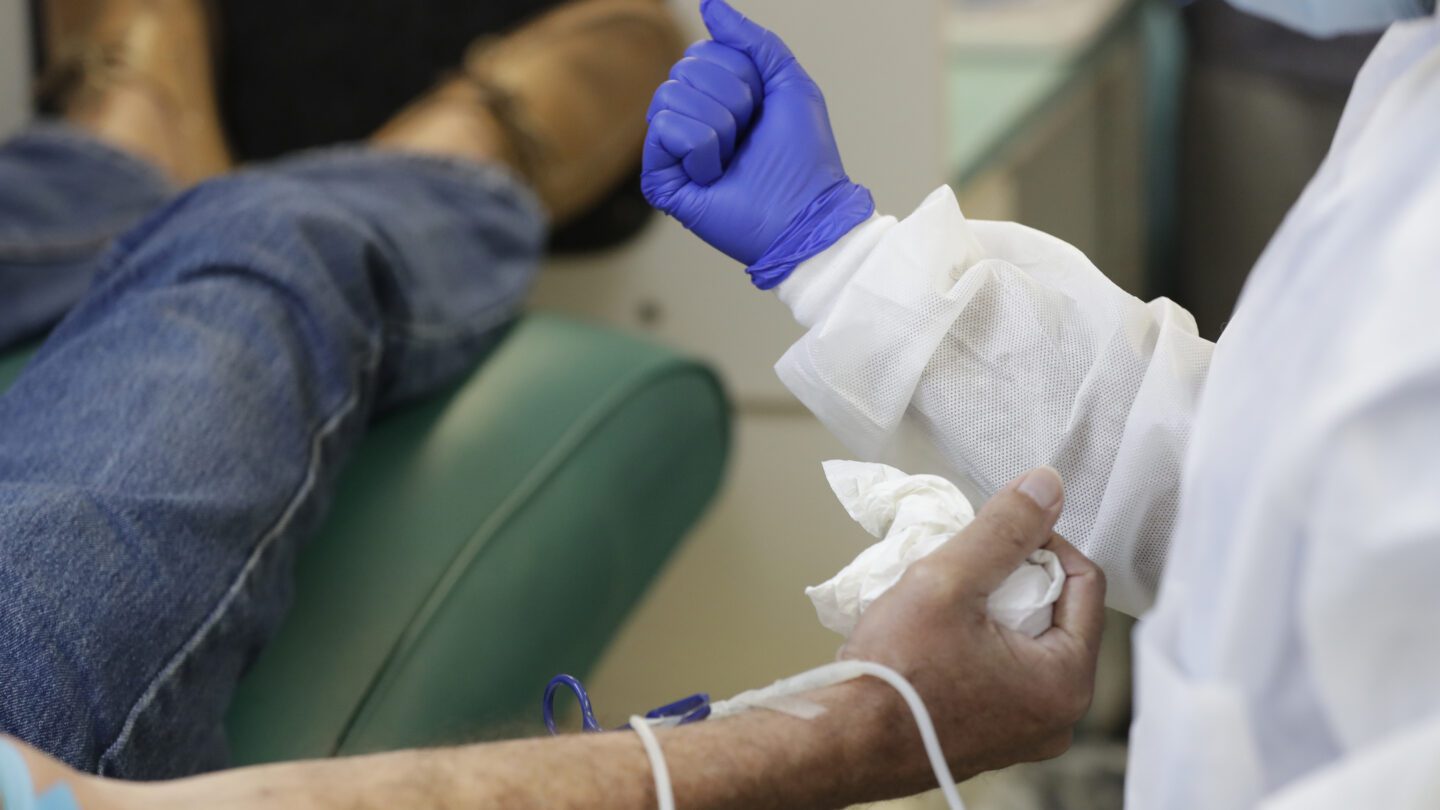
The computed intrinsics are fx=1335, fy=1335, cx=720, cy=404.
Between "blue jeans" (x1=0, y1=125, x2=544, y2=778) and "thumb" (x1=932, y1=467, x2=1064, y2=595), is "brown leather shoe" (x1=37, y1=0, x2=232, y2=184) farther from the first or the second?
"thumb" (x1=932, y1=467, x2=1064, y2=595)

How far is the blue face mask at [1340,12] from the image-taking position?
384 millimetres

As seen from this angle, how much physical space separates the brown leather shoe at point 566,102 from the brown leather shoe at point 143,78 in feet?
0.61

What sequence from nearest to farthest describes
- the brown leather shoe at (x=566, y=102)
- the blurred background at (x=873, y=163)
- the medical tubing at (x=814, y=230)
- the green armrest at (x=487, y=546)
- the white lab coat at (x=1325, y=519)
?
1. the white lab coat at (x=1325, y=519)
2. the medical tubing at (x=814, y=230)
3. the green armrest at (x=487, y=546)
4. the blurred background at (x=873, y=163)
5. the brown leather shoe at (x=566, y=102)

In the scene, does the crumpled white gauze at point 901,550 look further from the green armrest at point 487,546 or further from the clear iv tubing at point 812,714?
the green armrest at point 487,546

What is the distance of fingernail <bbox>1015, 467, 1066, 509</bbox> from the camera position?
458 millimetres

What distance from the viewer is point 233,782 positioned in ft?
1.31

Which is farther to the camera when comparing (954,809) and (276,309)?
(276,309)

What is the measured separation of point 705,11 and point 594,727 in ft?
0.95

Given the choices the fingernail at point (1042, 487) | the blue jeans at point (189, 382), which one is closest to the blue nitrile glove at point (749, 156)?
the fingernail at point (1042, 487)

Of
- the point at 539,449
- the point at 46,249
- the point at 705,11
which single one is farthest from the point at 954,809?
the point at 46,249

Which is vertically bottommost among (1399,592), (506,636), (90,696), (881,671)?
(506,636)

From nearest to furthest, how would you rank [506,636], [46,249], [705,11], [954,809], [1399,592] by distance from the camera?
[1399,592]
[954,809]
[705,11]
[506,636]
[46,249]

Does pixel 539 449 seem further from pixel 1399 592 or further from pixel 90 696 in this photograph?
pixel 1399 592

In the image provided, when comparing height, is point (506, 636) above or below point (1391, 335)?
below
